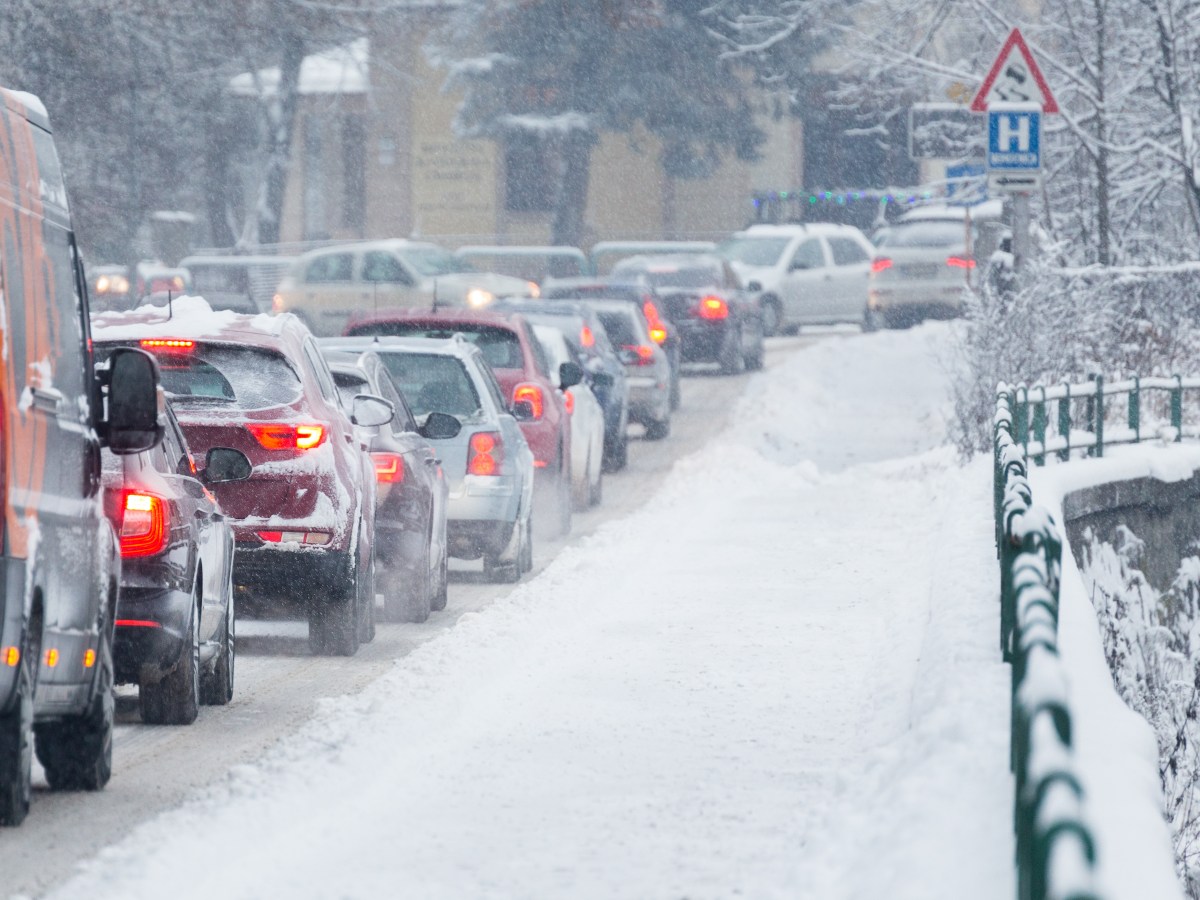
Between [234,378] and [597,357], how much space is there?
1032 centimetres

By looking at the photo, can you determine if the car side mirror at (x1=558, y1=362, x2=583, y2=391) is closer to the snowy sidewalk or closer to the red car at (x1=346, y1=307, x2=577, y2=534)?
the red car at (x1=346, y1=307, x2=577, y2=534)

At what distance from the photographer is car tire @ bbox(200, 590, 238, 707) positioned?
947cm

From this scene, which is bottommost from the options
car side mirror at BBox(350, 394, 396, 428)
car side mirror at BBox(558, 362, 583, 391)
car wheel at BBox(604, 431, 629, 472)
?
car wheel at BBox(604, 431, 629, 472)

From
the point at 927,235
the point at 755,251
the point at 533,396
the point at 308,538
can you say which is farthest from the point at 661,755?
the point at 927,235

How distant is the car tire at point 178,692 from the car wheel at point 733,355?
24.6 m

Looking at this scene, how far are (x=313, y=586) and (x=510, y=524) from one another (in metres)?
3.34

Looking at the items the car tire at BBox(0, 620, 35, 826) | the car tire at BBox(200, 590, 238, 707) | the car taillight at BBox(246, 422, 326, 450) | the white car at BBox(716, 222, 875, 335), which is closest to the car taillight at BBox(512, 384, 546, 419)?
the car taillight at BBox(246, 422, 326, 450)

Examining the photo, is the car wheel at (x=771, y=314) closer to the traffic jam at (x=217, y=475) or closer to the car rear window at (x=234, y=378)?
the traffic jam at (x=217, y=475)

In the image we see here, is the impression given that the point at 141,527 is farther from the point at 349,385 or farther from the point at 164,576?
the point at 349,385

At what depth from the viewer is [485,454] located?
45.7ft

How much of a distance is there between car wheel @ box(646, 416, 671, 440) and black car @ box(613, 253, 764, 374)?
7.08m

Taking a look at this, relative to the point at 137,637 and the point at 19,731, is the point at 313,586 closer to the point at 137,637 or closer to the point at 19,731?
the point at 137,637

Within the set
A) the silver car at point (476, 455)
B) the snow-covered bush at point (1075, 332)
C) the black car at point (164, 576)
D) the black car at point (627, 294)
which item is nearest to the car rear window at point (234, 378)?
the black car at point (164, 576)

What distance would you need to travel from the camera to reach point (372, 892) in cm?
615
